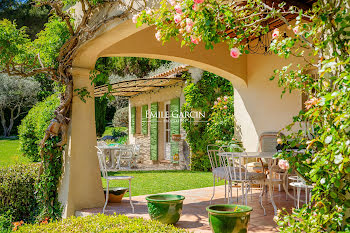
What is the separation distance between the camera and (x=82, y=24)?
16.8 feet

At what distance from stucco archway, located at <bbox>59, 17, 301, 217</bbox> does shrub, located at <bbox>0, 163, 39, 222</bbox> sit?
0.68m

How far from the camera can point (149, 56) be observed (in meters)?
6.23

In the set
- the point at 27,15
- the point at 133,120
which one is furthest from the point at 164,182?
the point at 27,15

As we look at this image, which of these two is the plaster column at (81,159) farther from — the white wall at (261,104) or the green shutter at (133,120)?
the green shutter at (133,120)

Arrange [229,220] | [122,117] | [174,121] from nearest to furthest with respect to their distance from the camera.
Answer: [229,220]
[174,121]
[122,117]

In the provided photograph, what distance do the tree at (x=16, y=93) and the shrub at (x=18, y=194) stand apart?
14342 millimetres

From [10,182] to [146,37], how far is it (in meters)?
3.21

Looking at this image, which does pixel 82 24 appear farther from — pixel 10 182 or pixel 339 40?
pixel 339 40

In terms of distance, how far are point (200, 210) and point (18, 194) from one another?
2878 millimetres

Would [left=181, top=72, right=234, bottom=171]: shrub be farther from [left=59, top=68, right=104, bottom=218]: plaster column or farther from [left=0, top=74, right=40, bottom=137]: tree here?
[left=0, top=74, right=40, bottom=137]: tree

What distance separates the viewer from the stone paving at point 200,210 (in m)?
4.26

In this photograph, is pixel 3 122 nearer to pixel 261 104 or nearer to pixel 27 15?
pixel 27 15

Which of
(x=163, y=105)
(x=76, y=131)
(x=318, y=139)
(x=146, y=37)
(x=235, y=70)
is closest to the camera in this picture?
(x=318, y=139)

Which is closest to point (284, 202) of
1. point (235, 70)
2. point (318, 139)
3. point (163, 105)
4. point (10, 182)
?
point (235, 70)
